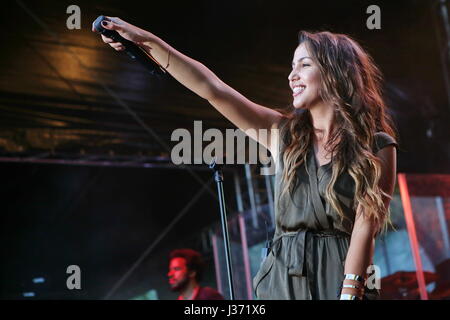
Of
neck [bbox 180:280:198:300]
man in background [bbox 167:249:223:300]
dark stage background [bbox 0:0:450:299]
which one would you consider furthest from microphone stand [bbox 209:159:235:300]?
neck [bbox 180:280:198:300]

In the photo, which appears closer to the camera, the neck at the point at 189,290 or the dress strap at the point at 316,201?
the dress strap at the point at 316,201

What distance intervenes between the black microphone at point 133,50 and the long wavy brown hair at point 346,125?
46 cm

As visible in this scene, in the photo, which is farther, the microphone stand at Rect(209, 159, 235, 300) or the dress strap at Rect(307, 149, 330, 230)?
the microphone stand at Rect(209, 159, 235, 300)

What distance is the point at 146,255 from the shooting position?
7.03 metres

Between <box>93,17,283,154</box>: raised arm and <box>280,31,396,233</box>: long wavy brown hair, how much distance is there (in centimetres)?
13

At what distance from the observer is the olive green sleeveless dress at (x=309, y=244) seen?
5.16ft

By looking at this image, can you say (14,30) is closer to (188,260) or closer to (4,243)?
(188,260)

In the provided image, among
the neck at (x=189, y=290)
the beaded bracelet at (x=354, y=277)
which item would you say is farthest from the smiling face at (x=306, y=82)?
the neck at (x=189, y=290)

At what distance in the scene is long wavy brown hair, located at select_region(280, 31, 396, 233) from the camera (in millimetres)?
1636

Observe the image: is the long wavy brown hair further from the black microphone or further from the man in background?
the man in background

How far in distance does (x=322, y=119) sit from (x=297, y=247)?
1.55 ft

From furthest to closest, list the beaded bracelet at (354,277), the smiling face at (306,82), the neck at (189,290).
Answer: the neck at (189,290)
the smiling face at (306,82)
the beaded bracelet at (354,277)

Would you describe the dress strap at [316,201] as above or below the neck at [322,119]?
below

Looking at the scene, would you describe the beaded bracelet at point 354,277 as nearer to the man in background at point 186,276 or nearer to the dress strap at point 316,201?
the dress strap at point 316,201
